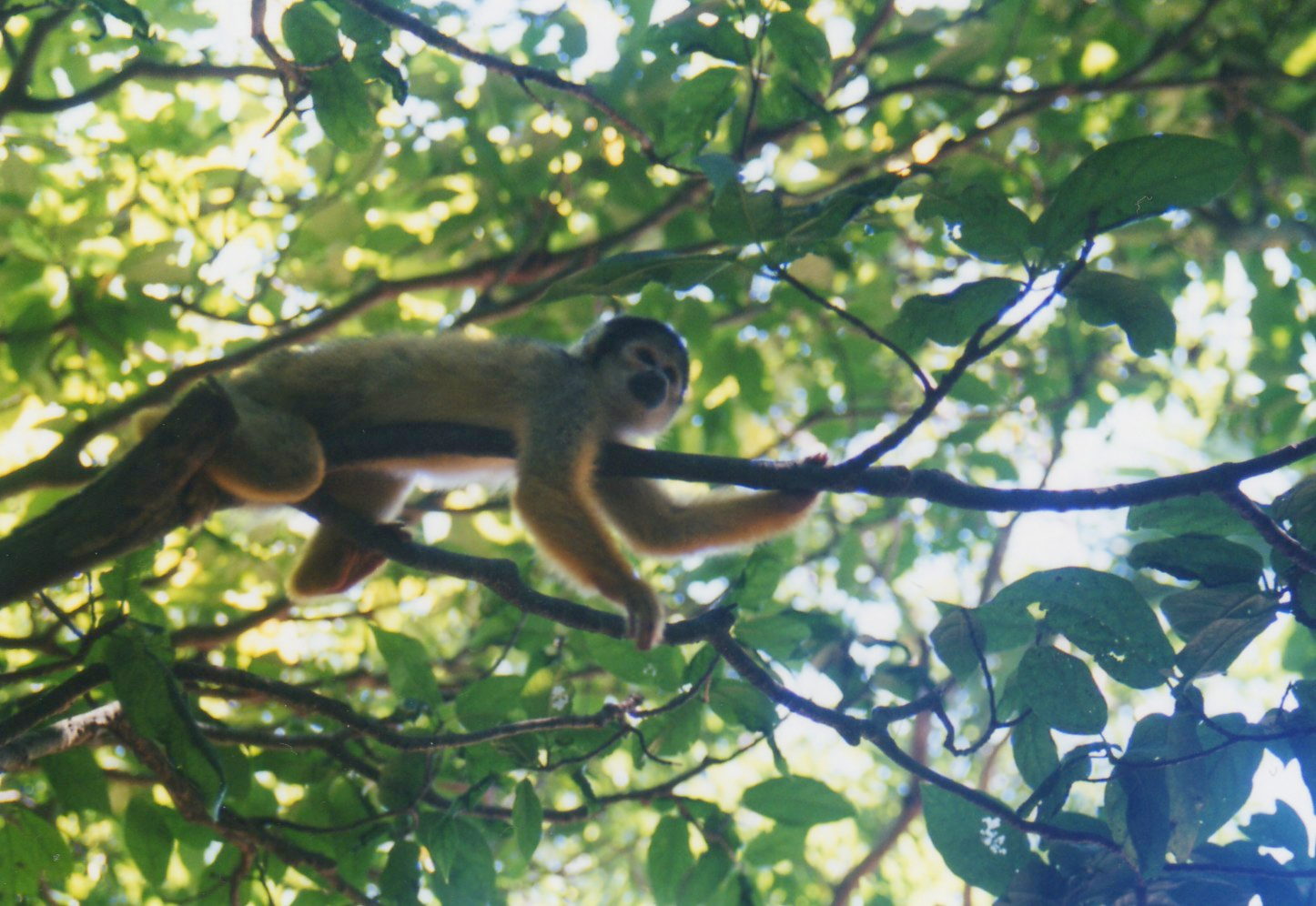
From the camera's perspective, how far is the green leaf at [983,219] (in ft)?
9.59

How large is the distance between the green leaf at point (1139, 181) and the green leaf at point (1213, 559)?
956mm

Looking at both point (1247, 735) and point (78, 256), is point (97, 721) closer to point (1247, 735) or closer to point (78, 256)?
point (78, 256)

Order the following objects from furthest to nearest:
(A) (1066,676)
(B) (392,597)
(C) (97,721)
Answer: (B) (392,597)
(C) (97,721)
(A) (1066,676)

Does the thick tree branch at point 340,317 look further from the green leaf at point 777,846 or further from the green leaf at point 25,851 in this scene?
the green leaf at point 777,846

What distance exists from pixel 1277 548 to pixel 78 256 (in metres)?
6.08

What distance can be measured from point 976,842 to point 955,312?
1.65m

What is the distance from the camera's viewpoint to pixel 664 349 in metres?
6.21

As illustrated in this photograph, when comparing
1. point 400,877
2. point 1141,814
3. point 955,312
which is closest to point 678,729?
point 400,877

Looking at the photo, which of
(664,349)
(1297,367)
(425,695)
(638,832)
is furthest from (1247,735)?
(638,832)

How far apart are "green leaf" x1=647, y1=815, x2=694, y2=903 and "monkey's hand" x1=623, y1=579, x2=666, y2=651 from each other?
0.73 metres

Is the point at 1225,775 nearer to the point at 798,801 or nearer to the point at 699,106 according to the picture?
the point at 798,801

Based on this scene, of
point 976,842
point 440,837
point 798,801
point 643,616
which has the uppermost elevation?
point 643,616

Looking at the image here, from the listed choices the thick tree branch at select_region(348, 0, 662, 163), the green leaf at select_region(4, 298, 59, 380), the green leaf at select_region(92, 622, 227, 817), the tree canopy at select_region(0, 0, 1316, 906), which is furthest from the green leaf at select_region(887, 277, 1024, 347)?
the green leaf at select_region(4, 298, 59, 380)

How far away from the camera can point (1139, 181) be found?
269 centimetres
